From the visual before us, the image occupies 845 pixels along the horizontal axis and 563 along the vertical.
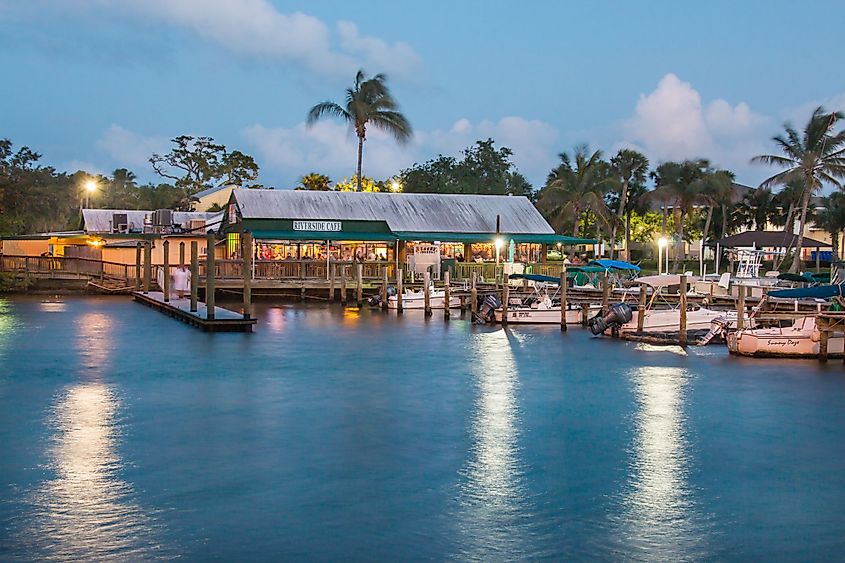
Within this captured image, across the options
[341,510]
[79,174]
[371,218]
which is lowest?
[341,510]

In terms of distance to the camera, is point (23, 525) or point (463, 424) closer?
point (23, 525)

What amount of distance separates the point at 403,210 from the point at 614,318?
27297mm

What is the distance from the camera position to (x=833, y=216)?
270ft

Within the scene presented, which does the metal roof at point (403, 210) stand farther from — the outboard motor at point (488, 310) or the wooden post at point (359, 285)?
the outboard motor at point (488, 310)

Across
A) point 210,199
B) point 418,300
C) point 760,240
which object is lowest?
point 418,300

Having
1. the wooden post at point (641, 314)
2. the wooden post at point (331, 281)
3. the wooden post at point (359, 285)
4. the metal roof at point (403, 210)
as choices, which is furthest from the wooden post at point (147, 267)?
the wooden post at point (641, 314)

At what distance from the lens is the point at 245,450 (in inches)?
704

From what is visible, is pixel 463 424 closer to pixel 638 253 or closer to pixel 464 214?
pixel 464 214

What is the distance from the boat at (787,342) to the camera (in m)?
30.2

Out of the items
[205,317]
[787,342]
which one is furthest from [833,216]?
[205,317]

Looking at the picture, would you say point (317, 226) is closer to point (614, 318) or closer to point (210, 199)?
point (614, 318)

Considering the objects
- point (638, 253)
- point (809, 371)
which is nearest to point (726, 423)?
point (809, 371)

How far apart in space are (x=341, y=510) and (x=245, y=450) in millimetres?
4277

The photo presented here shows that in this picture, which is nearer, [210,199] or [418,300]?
[418,300]
